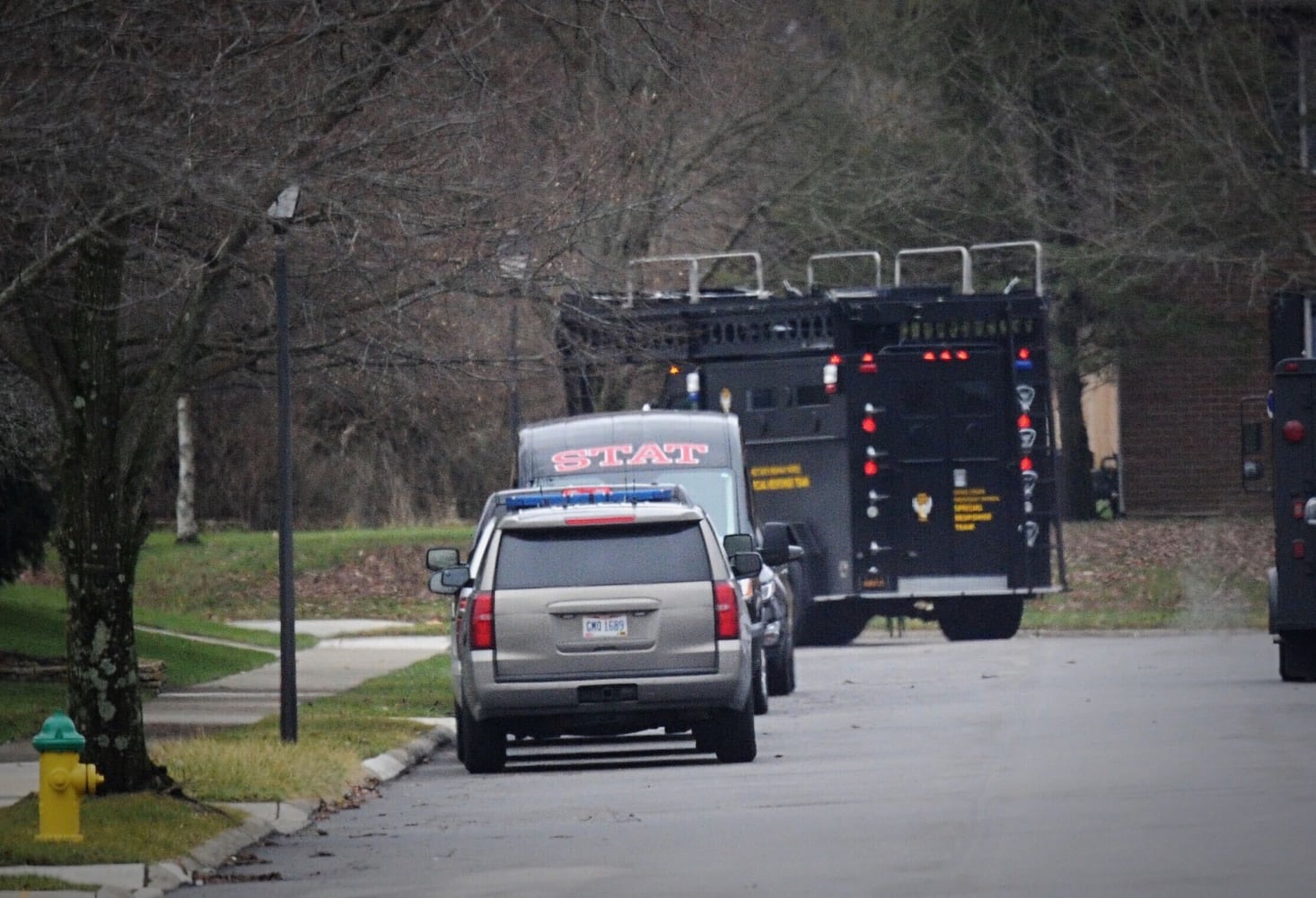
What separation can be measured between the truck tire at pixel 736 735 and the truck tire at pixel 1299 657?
7.51 meters

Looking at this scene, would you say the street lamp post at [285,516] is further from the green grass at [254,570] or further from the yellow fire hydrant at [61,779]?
the green grass at [254,570]

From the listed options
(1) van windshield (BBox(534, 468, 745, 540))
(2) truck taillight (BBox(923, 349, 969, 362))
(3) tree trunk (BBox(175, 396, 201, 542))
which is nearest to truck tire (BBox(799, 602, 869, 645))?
(2) truck taillight (BBox(923, 349, 969, 362))

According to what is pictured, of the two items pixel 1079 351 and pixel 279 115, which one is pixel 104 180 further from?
pixel 1079 351

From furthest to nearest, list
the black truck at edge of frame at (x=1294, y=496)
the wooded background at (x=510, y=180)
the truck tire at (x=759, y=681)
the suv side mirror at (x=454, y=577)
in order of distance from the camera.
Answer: the black truck at edge of frame at (x=1294, y=496) < the truck tire at (x=759, y=681) < the suv side mirror at (x=454, y=577) < the wooded background at (x=510, y=180)

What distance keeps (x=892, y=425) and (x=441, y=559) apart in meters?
10.9

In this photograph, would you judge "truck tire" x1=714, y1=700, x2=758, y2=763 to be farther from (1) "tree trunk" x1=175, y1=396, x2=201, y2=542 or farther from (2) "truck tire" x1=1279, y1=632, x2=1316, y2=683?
(1) "tree trunk" x1=175, y1=396, x2=201, y2=542

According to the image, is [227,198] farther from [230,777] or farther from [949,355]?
[949,355]

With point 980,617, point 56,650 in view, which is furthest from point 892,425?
point 56,650

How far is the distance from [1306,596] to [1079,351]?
60.2 feet

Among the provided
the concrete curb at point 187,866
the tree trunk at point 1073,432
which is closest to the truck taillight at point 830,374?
the tree trunk at point 1073,432

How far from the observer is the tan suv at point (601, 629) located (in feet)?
55.0

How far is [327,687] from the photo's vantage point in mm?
24984

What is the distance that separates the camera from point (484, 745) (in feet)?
56.5

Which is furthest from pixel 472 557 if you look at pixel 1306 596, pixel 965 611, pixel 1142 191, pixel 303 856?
pixel 1142 191
